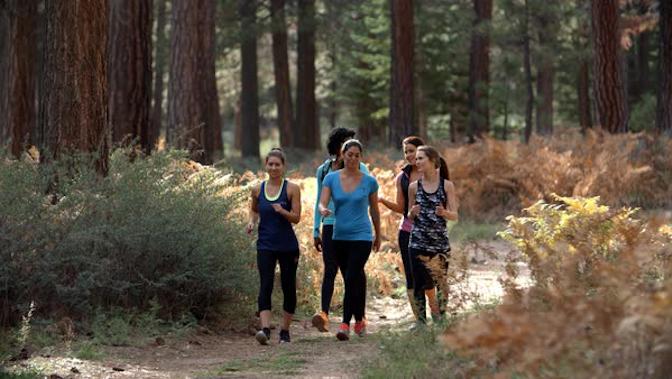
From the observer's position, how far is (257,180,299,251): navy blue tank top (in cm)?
1050

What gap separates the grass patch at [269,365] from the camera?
28.8 ft

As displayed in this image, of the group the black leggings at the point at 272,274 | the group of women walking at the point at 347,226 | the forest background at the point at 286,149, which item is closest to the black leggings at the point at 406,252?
the group of women walking at the point at 347,226

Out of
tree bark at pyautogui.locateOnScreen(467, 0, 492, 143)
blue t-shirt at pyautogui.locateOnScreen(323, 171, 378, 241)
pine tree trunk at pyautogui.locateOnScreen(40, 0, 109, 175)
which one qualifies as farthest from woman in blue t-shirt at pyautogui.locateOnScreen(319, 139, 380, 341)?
tree bark at pyautogui.locateOnScreen(467, 0, 492, 143)

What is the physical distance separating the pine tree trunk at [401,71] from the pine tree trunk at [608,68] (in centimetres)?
631

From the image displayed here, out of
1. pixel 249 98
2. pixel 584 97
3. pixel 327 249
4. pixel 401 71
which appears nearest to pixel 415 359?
pixel 327 249

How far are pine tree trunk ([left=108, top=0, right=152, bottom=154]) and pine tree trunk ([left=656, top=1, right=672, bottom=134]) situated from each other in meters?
12.5

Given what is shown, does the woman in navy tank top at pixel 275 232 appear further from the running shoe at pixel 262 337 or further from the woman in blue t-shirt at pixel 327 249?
the woman in blue t-shirt at pixel 327 249

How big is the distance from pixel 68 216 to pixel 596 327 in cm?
624

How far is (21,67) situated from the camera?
2392 cm

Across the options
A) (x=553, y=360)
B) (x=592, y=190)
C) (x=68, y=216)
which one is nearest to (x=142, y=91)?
(x=68, y=216)

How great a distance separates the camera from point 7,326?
388 inches

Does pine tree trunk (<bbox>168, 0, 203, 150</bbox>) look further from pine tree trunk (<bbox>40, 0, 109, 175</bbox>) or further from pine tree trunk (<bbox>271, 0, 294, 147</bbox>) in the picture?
pine tree trunk (<bbox>271, 0, 294, 147</bbox>)

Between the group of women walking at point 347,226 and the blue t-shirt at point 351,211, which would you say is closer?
the group of women walking at point 347,226

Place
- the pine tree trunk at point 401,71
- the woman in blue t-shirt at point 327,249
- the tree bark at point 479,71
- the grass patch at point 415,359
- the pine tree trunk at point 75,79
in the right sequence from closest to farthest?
1. the grass patch at point 415,359
2. the woman in blue t-shirt at point 327,249
3. the pine tree trunk at point 75,79
4. the pine tree trunk at point 401,71
5. the tree bark at point 479,71
